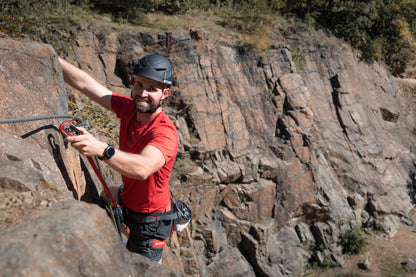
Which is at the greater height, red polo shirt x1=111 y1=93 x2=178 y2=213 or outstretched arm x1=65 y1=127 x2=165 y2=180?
outstretched arm x1=65 y1=127 x2=165 y2=180

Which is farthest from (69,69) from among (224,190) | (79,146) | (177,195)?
(224,190)

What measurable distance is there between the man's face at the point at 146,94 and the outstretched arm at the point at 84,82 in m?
0.73

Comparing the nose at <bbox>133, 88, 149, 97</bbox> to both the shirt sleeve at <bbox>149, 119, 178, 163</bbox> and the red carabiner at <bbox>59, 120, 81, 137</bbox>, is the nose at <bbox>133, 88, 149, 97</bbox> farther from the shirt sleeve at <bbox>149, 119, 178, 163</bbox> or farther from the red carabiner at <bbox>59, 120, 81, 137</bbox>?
the red carabiner at <bbox>59, 120, 81, 137</bbox>

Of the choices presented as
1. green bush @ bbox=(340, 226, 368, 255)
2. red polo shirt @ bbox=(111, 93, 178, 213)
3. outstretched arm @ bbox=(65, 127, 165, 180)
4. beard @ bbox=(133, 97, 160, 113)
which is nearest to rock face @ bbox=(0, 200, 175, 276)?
outstretched arm @ bbox=(65, 127, 165, 180)

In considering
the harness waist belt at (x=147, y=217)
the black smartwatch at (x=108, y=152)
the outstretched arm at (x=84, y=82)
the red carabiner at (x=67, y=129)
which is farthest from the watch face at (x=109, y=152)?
the outstretched arm at (x=84, y=82)

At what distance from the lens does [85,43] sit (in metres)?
9.26

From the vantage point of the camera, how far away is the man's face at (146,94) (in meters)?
2.93

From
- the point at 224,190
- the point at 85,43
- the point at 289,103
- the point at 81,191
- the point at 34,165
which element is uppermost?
the point at 34,165

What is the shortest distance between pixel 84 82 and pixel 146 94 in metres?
0.99

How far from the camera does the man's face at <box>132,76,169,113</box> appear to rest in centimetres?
293

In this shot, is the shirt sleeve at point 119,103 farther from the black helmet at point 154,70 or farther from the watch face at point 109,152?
the watch face at point 109,152

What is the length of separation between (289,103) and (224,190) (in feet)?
13.7

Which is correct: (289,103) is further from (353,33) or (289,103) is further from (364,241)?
(353,33)

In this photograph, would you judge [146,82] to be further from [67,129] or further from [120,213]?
[120,213]
